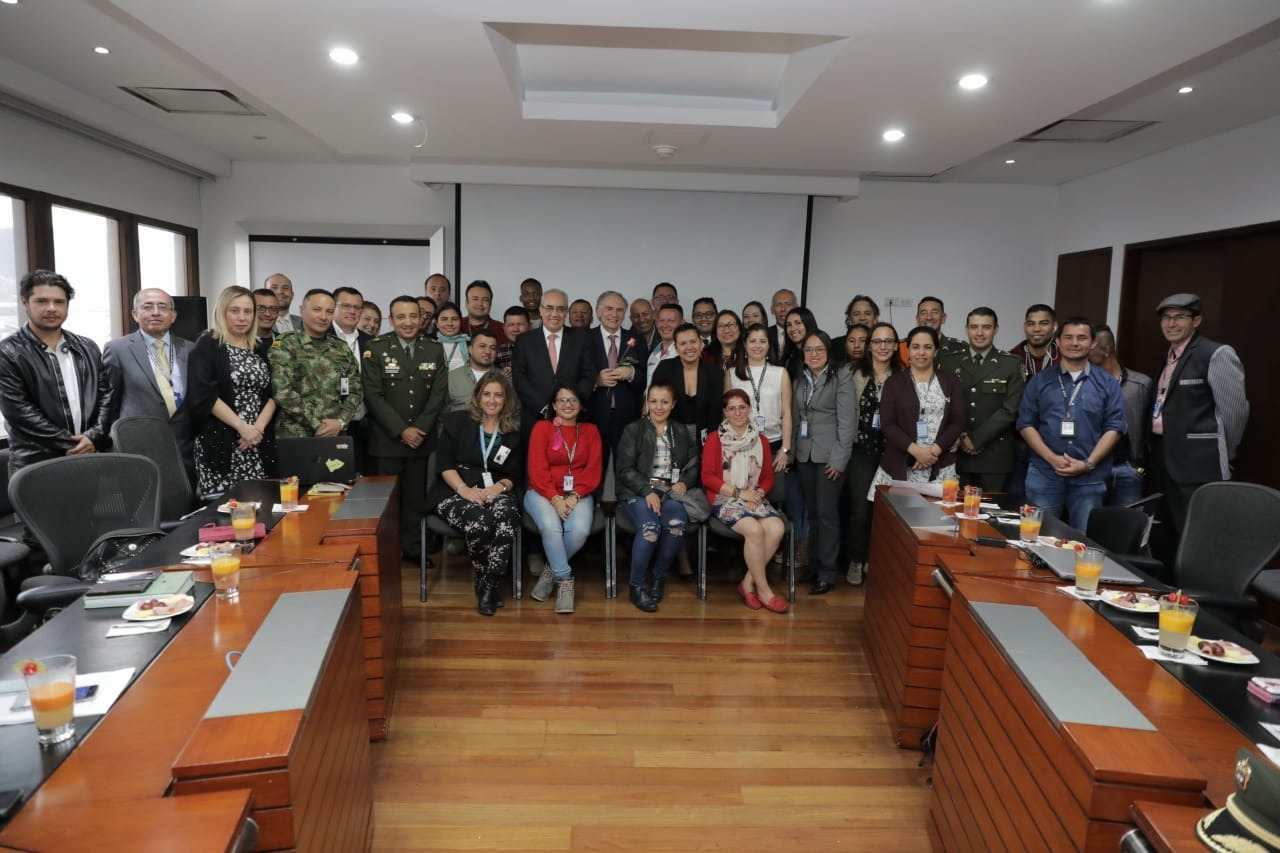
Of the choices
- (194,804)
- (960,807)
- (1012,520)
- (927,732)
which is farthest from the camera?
(1012,520)

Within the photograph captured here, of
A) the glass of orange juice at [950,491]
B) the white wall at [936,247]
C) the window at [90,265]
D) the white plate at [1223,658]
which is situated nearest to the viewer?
the white plate at [1223,658]

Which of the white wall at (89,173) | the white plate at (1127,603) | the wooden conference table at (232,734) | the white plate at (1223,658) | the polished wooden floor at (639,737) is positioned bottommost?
the polished wooden floor at (639,737)

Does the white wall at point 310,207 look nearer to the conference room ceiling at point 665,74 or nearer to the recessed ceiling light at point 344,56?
the conference room ceiling at point 665,74

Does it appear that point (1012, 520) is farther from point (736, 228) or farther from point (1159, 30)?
point (736, 228)

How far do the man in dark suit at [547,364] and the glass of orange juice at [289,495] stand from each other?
→ 1.65 m

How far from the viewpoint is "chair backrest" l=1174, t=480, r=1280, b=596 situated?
264cm

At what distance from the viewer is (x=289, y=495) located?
300 cm

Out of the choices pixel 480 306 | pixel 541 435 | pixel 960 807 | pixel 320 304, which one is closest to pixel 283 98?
pixel 320 304

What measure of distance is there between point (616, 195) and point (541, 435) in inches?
130

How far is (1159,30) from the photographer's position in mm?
2887

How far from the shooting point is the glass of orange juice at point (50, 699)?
1413 mm

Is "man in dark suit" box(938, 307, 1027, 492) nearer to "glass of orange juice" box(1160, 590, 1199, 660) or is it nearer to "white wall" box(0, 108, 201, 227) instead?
"glass of orange juice" box(1160, 590, 1199, 660)

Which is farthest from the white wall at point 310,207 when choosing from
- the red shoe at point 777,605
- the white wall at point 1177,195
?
the white wall at point 1177,195

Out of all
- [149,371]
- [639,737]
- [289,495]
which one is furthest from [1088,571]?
[149,371]
